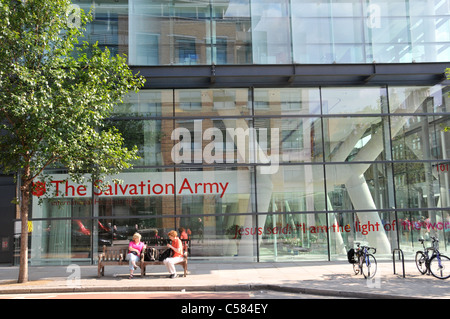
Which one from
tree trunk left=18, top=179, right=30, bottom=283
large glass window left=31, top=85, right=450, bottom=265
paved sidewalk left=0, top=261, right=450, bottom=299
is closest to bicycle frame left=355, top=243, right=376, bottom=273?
paved sidewalk left=0, top=261, right=450, bottom=299

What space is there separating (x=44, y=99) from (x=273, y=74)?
766 centimetres

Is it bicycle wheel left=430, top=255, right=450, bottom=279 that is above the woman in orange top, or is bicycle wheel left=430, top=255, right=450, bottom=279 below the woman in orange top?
below

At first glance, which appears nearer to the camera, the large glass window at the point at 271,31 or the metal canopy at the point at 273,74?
the metal canopy at the point at 273,74

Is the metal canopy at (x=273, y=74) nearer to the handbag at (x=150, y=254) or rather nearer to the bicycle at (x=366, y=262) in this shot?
the handbag at (x=150, y=254)

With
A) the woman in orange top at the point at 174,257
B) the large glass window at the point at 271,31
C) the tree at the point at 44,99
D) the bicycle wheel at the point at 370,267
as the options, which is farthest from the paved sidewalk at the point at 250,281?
the large glass window at the point at 271,31

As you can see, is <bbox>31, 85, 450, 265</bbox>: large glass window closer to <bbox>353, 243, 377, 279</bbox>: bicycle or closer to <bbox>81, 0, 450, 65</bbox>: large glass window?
<bbox>81, 0, 450, 65</bbox>: large glass window

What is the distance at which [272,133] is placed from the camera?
1588 centimetres

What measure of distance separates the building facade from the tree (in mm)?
3516

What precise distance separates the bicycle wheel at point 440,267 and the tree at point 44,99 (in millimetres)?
8500

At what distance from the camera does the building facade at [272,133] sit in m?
15.3

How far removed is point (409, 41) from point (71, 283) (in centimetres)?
1375

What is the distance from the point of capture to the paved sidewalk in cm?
946

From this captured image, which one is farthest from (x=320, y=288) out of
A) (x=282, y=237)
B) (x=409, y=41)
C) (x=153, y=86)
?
(x=409, y=41)

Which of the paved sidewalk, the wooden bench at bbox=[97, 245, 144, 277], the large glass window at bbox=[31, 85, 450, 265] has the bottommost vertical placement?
the paved sidewalk
